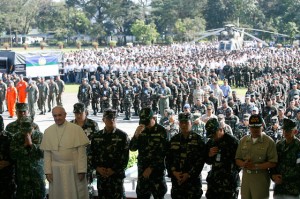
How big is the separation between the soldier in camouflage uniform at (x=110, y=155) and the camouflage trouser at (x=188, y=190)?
2.18 feet

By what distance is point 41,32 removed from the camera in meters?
88.6

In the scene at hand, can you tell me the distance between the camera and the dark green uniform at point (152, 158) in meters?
7.84

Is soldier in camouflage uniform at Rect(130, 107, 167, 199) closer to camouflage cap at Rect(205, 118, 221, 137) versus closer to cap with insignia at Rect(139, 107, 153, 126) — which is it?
cap with insignia at Rect(139, 107, 153, 126)

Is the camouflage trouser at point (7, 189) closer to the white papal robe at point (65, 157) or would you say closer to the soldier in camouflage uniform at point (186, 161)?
the white papal robe at point (65, 157)

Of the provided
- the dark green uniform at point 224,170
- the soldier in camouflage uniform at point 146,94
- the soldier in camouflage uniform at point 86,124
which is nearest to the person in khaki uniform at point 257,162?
the dark green uniform at point 224,170

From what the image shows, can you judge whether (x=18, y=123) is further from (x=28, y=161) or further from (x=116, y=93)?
(x=116, y=93)

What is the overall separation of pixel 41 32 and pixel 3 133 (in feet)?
269

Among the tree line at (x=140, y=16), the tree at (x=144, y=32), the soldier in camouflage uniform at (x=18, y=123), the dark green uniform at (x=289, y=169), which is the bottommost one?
the dark green uniform at (x=289, y=169)

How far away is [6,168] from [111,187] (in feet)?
4.24

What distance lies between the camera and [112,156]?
7785 millimetres

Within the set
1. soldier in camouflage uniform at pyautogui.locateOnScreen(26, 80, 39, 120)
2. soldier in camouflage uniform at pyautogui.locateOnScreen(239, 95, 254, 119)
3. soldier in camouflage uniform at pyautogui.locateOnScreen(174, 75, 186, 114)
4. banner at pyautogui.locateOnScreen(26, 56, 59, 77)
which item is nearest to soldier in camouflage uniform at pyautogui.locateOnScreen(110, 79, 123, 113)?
soldier in camouflage uniform at pyautogui.locateOnScreen(174, 75, 186, 114)

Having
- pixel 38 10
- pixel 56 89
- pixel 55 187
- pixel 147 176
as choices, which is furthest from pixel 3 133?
pixel 38 10

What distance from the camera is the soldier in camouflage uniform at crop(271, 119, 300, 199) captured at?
713 centimetres

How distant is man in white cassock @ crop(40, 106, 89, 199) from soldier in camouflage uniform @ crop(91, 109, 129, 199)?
18.6 inches
